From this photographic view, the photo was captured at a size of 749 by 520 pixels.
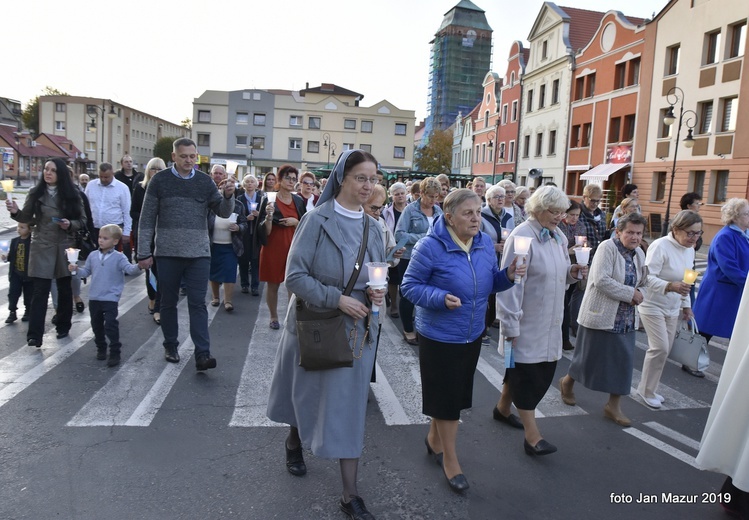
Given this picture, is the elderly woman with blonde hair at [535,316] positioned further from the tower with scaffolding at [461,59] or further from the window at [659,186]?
the tower with scaffolding at [461,59]

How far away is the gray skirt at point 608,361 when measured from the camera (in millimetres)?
4652

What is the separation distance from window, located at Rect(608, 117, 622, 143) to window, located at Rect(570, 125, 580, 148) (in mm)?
3879

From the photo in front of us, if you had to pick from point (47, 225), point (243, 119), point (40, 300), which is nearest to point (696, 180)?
point (47, 225)

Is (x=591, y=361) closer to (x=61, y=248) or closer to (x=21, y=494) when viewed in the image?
(x=21, y=494)

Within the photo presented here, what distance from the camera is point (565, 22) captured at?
129 feet

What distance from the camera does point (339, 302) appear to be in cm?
305

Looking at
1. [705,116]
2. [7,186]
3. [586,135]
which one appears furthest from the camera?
[586,135]

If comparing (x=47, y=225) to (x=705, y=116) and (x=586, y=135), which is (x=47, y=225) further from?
(x=586, y=135)

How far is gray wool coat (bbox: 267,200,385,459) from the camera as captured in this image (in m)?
→ 3.11

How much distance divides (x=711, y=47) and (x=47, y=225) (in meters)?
29.1

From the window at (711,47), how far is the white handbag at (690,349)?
25593mm

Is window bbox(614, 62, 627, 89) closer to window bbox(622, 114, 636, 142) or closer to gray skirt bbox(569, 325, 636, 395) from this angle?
window bbox(622, 114, 636, 142)

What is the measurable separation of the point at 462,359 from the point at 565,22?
137ft

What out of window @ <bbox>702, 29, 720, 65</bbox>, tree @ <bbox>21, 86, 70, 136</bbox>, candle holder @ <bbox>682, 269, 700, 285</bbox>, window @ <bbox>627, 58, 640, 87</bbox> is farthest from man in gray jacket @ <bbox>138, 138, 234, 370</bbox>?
tree @ <bbox>21, 86, 70, 136</bbox>
